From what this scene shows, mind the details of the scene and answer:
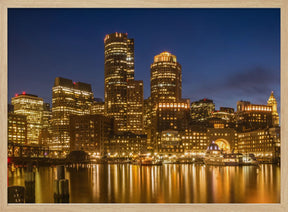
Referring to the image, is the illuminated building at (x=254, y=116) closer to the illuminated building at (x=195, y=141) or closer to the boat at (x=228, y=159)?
the illuminated building at (x=195, y=141)

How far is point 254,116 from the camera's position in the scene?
67.8 m

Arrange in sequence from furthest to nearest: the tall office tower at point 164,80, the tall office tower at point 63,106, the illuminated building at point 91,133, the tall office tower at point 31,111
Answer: the tall office tower at point 164,80, the tall office tower at point 63,106, the illuminated building at point 91,133, the tall office tower at point 31,111

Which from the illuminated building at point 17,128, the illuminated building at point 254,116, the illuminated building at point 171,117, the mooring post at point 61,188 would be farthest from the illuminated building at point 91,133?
the mooring post at point 61,188

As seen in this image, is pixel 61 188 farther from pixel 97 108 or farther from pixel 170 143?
pixel 97 108

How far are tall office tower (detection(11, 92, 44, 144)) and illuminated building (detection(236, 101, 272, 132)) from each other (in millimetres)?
39801

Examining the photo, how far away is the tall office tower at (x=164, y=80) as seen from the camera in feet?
264

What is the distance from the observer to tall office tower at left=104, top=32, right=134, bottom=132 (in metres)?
84.0

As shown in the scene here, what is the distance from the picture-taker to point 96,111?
87.8 meters

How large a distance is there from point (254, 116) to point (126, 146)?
82.6ft

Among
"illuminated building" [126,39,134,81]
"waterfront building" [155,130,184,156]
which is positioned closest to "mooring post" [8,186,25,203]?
"waterfront building" [155,130,184,156]

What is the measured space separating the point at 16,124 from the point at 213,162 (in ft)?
99.5

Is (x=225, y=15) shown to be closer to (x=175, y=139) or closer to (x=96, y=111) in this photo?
(x=175, y=139)

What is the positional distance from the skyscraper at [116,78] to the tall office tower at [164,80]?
866cm

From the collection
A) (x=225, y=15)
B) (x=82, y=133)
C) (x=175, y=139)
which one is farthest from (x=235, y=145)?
(x=225, y=15)
